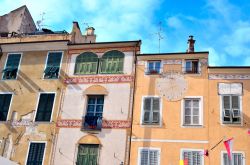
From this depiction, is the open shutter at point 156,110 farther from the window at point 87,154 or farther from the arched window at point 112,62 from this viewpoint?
the window at point 87,154

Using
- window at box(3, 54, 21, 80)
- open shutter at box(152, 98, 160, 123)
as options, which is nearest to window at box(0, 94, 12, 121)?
window at box(3, 54, 21, 80)

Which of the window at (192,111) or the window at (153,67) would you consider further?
the window at (153,67)

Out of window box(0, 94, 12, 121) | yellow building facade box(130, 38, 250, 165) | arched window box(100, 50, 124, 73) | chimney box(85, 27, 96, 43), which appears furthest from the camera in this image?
chimney box(85, 27, 96, 43)

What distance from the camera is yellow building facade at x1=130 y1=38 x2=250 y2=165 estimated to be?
705 inches

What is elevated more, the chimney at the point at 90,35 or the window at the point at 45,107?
the chimney at the point at 90,35

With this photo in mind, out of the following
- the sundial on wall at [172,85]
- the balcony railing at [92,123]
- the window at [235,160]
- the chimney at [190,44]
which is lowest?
the window at [235,160]

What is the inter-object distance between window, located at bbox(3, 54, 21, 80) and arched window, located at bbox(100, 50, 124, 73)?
568 centimetres

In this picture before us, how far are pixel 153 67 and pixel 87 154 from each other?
19.8 feet

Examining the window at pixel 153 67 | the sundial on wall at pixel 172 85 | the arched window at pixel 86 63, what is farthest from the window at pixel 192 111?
the arched window at pixel 86 63

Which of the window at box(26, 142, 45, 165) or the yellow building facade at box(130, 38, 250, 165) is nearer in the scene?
the yellow building facade at box(130, 38, 250, 165)

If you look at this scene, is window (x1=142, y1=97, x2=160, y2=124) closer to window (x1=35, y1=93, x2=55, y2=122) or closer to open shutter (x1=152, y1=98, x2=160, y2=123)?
open shutter (x1=152, y1=98, x2=160, y2=123)

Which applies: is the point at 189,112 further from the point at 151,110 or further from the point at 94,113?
the point at 94,113

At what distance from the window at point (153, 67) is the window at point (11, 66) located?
8.49 m

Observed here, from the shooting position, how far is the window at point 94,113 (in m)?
19.7
